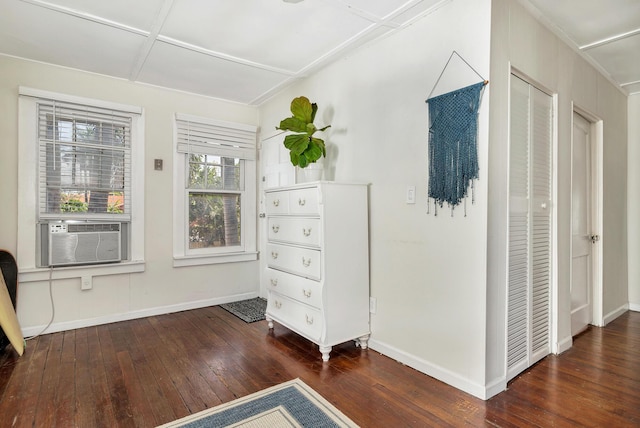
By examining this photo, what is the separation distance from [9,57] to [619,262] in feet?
20.4

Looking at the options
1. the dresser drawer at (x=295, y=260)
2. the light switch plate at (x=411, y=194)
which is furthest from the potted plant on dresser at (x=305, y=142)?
the light switch plate at (x=411, y=194)

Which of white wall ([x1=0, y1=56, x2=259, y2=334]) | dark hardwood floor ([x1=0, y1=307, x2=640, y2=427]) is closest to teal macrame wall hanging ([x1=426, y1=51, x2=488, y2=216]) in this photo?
dark hardwood floor ([x1=0, y1=307, x2=640, y2=427])

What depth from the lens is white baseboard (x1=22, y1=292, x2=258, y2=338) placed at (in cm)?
291

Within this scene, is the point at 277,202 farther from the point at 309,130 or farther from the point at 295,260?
the point at 309,130

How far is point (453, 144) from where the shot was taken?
2.04 meters

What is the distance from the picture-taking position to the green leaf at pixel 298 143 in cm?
271

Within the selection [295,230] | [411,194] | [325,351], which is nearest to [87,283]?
[295,230]

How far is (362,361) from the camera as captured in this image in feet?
7.84

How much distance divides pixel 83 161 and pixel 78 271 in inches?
40.7

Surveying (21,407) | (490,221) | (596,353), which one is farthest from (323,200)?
(596,353)

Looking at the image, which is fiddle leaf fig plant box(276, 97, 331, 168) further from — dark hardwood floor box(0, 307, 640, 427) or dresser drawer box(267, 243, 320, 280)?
dark hardwood floor box(0, 307, 640, 427)

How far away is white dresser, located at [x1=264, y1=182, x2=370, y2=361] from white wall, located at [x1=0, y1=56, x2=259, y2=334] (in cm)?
142

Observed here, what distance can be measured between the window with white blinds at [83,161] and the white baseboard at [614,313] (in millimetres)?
4837

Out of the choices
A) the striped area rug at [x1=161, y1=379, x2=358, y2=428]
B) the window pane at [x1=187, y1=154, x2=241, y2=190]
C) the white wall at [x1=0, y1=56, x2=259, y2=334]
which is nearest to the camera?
the striped area rug at [x1=161, y1=379, x2=358, y2=428]
